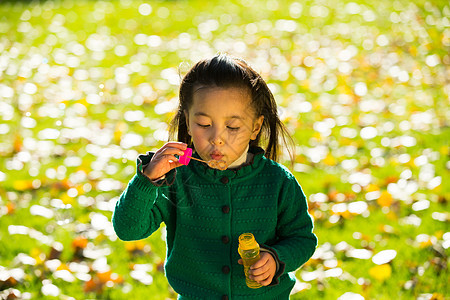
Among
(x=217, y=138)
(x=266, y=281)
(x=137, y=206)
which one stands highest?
(x=217, y=138)

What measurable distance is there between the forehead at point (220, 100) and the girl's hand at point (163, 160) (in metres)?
0.15

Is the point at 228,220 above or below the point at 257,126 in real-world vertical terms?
below

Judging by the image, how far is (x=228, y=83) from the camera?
1.94 meters

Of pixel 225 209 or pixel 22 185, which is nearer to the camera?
pixel 225 209

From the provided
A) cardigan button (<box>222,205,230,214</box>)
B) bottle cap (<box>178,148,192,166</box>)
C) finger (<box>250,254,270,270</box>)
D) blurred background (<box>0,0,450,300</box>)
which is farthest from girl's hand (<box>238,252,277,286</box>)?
blurred background (<box>0,0,450,300</box>)

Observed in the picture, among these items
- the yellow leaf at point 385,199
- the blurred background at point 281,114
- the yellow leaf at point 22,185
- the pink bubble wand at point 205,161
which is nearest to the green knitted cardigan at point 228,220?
the pink bubble wand at point 205,161

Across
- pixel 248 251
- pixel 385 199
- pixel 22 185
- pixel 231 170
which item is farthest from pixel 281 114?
pixel 22 185

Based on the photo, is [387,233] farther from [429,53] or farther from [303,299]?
[429,53]

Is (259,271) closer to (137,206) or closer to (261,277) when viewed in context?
(261,277)

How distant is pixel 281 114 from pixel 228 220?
57 centimetres

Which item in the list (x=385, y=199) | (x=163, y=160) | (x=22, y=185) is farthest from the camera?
(x=22, y=185)

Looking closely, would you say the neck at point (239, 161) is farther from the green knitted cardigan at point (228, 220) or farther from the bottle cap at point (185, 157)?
the bottle cap at point (185, 157)

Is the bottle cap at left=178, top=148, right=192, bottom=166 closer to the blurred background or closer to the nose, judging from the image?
the nose

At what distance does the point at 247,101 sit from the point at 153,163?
0.38m
